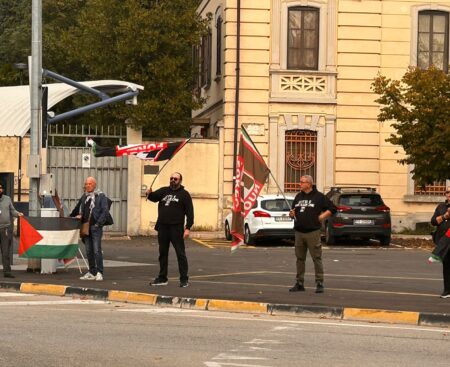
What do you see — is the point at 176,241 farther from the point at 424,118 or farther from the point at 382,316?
the point at 424,118

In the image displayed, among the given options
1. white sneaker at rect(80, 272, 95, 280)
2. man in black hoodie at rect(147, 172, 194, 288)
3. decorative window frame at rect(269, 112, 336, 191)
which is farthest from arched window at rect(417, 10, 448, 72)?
man in black hoodie at rect(147, 172, 194, 288)

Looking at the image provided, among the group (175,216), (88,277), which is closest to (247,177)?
(175,216)

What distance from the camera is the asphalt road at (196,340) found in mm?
11031

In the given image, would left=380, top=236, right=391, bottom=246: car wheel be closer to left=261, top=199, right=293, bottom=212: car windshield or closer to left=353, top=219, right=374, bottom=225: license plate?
left=353, top=219, right=374, bottom=225: license plate

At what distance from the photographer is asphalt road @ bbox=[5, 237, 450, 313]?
54.9 feet

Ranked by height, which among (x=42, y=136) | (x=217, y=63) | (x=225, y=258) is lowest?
(x=225, y=258)

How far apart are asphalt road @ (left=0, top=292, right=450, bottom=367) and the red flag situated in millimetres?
4490

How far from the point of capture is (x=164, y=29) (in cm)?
3597

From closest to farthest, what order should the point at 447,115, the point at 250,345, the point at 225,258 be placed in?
the point at 250,345, the point at 225,258, the point at 447,115

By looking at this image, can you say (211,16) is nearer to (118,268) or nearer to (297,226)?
(118,268)

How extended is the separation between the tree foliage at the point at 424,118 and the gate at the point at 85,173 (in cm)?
798

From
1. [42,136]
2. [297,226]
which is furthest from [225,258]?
[297,226]

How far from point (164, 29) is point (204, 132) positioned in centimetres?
706

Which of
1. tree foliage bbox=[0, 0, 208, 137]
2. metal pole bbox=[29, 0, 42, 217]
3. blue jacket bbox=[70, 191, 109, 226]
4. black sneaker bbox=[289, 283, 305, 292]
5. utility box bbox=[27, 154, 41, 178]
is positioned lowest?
black sneaker bbox=[289, 283, 305, 292]
